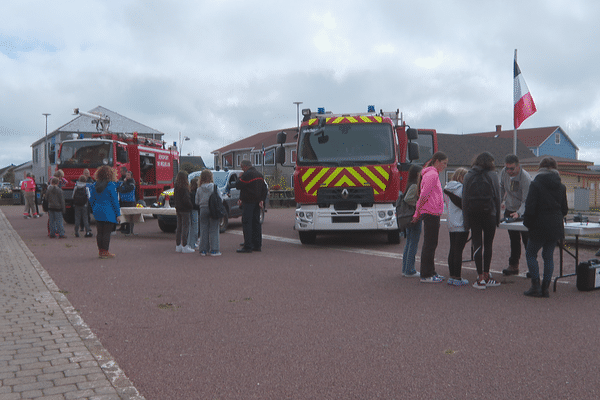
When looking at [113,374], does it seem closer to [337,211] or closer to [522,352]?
[522,352]

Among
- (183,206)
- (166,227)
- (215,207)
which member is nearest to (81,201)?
(166,227)

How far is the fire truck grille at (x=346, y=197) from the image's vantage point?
1200 cm

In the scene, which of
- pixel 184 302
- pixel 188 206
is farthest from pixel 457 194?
pixel 188 206

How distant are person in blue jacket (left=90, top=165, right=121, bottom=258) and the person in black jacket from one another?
7.49 m

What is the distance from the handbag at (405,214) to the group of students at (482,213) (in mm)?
64

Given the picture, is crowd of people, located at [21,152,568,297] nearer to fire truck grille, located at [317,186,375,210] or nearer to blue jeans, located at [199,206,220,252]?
blue jeans, located at [199,206,220,252]

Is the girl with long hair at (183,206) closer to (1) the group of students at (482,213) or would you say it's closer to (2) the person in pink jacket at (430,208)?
(1) the group of students at (482,213)

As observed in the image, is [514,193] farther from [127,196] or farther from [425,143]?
[127,196]

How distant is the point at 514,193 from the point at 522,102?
1281 centimetres

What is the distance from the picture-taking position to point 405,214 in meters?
8.59

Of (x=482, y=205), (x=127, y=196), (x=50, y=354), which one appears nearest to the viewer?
(x=50, y=354)

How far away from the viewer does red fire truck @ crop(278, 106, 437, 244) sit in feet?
39.3

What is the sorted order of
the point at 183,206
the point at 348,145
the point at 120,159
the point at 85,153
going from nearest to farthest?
1. the point at 183,206
2. the point at 348,145
3. the point at 85,153
4. the point at 120,159

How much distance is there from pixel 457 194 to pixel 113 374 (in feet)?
17.8
